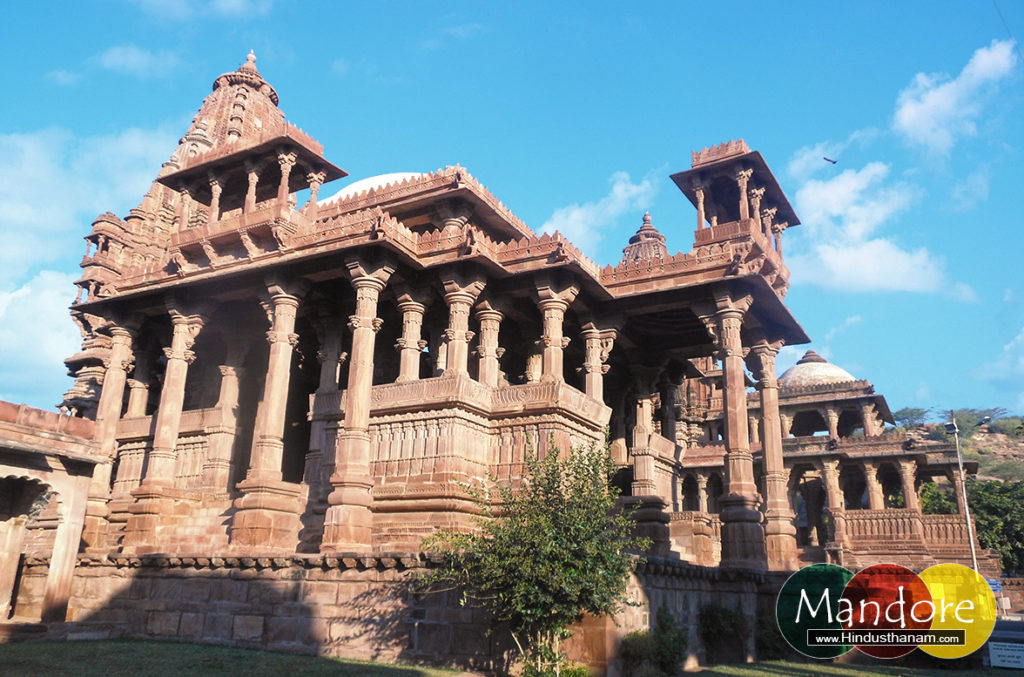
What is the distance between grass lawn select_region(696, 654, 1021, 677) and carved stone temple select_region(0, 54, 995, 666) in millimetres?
1605

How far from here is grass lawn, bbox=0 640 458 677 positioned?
1241cm

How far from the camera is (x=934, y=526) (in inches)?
1325

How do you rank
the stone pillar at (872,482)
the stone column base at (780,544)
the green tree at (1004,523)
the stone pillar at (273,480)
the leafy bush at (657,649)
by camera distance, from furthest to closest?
the green tree at (1004,523) → the stone pillar at (872,482) → the stone column base at (780,544) → the stone pillar at (273,480) → the leafy bush at (657,649)

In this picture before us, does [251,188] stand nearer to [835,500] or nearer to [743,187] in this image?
[743,187]

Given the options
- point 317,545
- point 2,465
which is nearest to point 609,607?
point 317,545

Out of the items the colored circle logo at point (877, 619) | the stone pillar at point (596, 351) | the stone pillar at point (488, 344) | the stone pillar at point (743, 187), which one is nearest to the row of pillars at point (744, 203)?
the stone pillar at point (743, 187)

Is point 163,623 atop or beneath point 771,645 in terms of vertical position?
atop

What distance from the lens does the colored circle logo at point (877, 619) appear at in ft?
55.3

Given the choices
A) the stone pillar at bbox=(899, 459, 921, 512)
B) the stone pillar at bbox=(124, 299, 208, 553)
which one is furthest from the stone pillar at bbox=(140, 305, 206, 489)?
the stone pillar at bbox=(899, 459, 921, 512)

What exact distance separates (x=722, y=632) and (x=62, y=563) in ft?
44.2

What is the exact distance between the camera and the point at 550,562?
485 inches

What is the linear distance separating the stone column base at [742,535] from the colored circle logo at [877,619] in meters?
1.24

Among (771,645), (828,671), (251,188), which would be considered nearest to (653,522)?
(771,645)

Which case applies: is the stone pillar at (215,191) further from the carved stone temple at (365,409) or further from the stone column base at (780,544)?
the stone column base at (780,544)
